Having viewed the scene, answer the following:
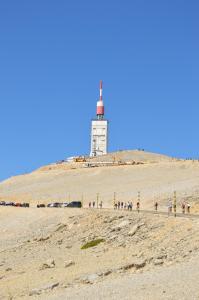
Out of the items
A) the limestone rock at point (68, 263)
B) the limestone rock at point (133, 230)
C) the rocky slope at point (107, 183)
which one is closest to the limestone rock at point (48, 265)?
the limestone rock at point (68, 263)

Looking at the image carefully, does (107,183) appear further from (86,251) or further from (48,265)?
(48,265)

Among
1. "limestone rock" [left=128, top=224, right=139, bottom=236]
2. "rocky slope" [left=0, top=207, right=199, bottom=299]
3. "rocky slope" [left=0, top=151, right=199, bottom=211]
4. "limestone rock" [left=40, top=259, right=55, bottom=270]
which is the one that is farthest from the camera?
"rocky slope" [left=0, top=151, right=199, bottom=211]

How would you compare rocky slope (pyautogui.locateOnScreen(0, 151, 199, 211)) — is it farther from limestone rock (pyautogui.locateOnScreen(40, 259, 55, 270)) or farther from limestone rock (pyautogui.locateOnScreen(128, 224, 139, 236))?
limestone rock (pyautogui.locateOnScreen(40, 259, 55, 270))

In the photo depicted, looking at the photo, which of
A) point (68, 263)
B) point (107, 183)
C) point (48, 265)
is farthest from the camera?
point (107, 183)

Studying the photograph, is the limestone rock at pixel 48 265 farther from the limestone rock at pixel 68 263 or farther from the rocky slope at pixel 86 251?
the limestone rock at pixel 68 263

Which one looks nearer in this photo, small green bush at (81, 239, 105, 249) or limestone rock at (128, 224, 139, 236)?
limestone rock at (128, 224, 139, 236)

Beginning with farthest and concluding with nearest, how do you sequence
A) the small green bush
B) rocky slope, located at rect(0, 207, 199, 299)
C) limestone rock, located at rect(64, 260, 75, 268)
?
the small green bush
limestone rock, located at rect(64, 260, 75, 268)
rocky slope, located at rect(0, 207, 199, 299)

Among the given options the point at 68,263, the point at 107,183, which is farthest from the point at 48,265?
the point at 107,183

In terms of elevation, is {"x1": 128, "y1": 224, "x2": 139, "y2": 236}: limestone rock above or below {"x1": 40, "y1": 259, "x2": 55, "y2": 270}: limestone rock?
above

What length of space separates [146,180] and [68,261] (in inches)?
3333

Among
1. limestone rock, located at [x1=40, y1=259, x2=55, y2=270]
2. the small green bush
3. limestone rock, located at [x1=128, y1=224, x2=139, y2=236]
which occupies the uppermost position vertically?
limestone rock, located at [x1=128, y1=224, x2=139, y2=236]

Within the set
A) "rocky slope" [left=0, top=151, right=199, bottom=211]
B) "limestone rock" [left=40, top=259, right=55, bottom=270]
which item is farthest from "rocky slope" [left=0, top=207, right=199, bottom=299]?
"rocky slope" [left=0, top=151, right=199, bottom=211]

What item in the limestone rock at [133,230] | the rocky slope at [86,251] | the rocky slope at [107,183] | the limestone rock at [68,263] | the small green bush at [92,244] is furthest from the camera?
the rocky slope at [107,183]

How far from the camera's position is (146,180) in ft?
393
